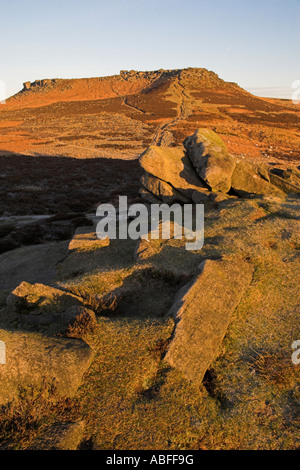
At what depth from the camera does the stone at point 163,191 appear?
19219 millimetres

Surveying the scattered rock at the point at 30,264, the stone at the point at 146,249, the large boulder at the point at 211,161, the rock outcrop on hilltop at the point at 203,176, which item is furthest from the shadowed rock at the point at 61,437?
the large boulder at the point at 211,161

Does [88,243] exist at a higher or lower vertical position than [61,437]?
higher

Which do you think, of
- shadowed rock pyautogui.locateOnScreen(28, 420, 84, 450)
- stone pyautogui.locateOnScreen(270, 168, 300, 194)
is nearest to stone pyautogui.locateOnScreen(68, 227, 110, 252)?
shadowed rock pyautogui.locateOnScreen(28, 420, 84, 450)

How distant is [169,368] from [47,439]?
9.34 ft

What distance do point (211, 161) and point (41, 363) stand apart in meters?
15.7

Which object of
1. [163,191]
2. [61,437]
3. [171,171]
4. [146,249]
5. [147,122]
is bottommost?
[61,437]

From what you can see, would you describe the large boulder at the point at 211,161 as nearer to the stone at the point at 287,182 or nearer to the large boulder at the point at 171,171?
Answer: the large boulder at the point at 171,171

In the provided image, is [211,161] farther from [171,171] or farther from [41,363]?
[41,363]

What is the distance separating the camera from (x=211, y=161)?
729 inches

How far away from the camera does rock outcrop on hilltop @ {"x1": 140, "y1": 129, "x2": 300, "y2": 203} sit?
1850 centimetres

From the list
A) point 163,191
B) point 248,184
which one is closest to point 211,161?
point 248,184

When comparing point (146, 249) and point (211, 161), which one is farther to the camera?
point (211, 161)
